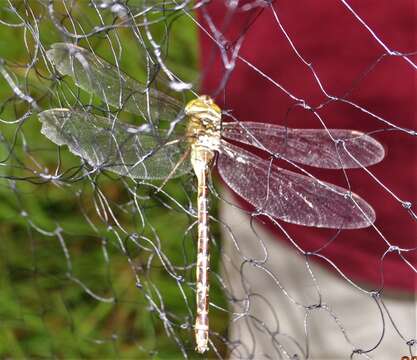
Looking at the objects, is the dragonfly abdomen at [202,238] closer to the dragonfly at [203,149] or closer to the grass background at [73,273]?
the dragonfly at [203,149]

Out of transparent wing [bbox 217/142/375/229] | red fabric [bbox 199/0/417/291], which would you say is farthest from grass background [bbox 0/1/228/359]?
transparent wing [bbox 217/142/375/229]

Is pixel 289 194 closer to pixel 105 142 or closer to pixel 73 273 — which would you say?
pixel 105 142

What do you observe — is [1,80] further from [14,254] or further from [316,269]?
[316,269]

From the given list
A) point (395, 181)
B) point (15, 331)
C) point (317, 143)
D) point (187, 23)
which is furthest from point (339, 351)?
point (187, 23)

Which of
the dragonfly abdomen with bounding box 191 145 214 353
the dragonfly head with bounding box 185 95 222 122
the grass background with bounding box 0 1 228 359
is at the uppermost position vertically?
the grass background with bounding box 0 1 228 359

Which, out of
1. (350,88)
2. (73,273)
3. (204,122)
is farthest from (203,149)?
(73,273)

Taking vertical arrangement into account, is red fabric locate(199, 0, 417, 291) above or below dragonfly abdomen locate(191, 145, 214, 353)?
above

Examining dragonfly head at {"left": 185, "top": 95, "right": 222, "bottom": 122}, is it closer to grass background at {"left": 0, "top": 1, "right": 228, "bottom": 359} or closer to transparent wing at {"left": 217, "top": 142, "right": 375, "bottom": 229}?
transparent wing at {"left": 217, "top": 142, "right": 375, "bottom": 229}

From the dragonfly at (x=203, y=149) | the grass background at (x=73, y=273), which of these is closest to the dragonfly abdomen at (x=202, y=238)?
the dragonfly at (x=203, y=149)
